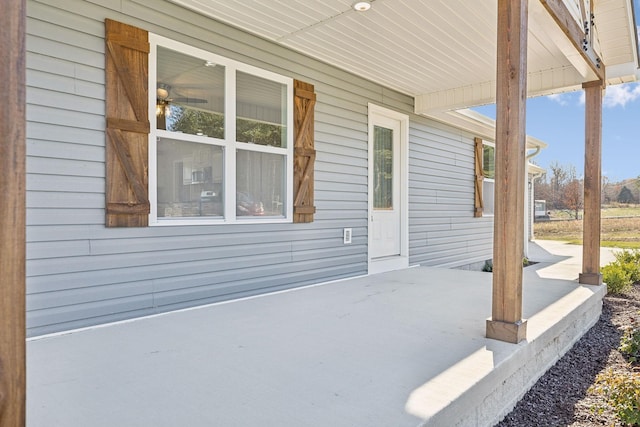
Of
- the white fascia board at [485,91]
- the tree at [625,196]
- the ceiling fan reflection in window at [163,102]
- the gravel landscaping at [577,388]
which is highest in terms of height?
the white fascia board at [485,91]

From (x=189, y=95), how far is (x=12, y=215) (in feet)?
8.60

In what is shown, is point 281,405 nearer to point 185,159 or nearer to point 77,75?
point 185,159

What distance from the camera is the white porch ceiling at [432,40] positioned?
3367 mm

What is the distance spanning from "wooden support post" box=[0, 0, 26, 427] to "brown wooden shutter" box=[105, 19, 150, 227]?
2.05 meters

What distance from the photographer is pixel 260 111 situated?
3898 millimetres

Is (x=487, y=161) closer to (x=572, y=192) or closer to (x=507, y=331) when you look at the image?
(x=507, y=331)

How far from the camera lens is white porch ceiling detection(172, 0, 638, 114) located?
337 cm

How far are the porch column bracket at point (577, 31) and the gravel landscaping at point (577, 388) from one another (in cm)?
269

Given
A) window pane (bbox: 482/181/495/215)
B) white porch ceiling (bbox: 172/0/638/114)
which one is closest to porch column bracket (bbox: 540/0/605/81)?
white porch ceiling (bbox: 172/0/638/114)

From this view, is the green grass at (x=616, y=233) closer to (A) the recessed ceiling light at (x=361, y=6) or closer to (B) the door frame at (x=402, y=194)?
(B) the door frame at (x=402, y=194)

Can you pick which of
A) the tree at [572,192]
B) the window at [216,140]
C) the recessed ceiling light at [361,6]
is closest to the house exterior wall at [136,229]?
the window at [216,140]

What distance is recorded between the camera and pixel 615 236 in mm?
11023

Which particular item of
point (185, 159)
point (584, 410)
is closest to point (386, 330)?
point (584, 410)

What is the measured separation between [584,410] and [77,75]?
3.88 meters
